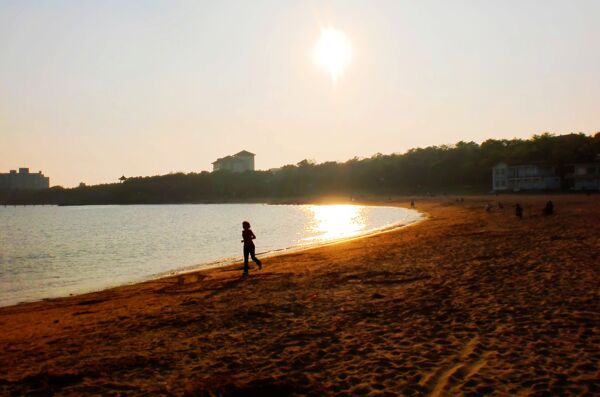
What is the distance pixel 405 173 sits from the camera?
437 ft

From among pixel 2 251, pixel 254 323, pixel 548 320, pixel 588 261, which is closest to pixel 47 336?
pixel 254 323

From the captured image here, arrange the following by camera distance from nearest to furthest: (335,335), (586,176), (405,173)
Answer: (335,335)
(586,176)
(405,173)

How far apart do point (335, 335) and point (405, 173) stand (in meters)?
128

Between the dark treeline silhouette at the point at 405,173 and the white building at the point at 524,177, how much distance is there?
2.59 meters

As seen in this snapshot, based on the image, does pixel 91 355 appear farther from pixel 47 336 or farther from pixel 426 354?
pixel 426 354

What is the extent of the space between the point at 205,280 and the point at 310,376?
1161cm

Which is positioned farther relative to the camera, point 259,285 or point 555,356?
point 259,285

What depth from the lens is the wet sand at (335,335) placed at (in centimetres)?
643

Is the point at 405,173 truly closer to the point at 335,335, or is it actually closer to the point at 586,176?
the point at 586,176

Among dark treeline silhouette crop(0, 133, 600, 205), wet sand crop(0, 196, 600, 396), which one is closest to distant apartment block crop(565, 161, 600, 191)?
dark treeline silhouette crop(0, 133, 600, 205)

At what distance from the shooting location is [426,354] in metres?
7.25

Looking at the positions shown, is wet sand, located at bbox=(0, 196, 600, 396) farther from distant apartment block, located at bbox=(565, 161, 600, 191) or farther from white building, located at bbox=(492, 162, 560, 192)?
white building, located at bbox=(492, 162, 560, 192)

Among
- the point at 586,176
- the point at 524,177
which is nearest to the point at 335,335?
the point at 586,176

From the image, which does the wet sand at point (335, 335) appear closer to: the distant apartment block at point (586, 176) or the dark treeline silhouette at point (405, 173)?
the distant apartment block at point (586, 176)
